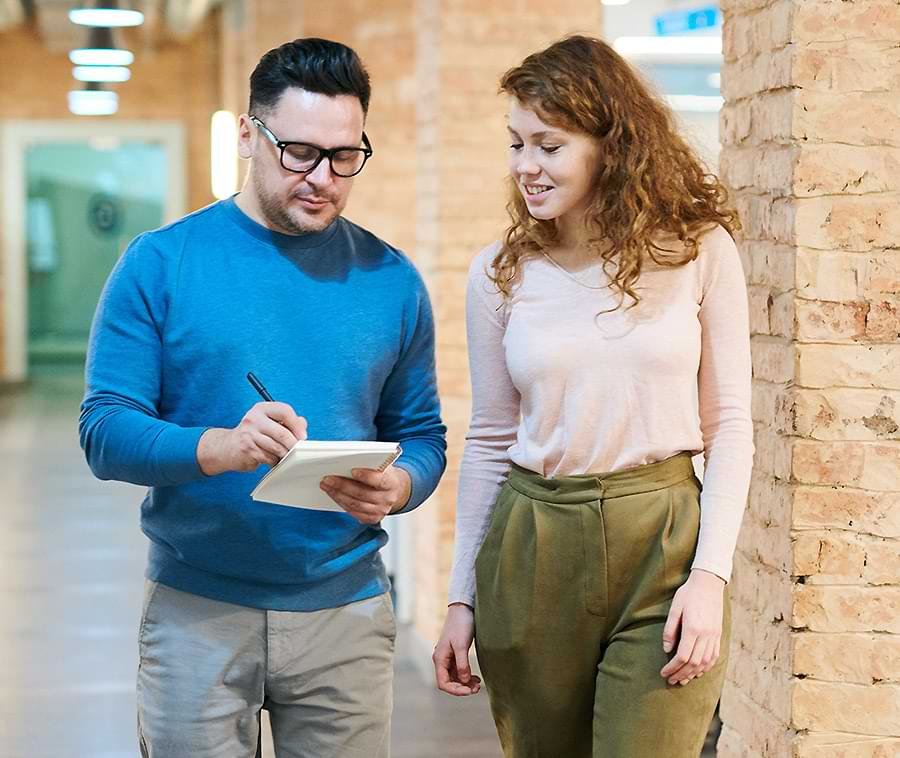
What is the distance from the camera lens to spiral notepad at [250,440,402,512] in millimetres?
1802

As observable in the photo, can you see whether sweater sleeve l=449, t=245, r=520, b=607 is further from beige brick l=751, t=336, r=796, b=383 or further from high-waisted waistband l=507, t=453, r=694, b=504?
beige brick l=751, t=336, r=796, b=383

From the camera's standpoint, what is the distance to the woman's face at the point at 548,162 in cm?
199

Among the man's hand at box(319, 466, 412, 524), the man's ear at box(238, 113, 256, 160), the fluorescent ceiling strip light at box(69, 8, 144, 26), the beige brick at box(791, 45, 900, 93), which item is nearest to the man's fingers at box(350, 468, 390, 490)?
the man's hand at box(319, 466, 412, 524)

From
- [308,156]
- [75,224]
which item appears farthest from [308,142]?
[75,224]

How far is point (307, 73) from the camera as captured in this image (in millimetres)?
2033

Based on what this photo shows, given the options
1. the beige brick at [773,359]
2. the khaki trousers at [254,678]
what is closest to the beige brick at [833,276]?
the beige brick at [773,359]

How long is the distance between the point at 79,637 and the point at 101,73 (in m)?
12.2

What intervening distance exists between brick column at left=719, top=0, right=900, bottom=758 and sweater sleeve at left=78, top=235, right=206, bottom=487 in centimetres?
117

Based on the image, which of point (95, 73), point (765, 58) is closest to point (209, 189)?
point (95, 73)

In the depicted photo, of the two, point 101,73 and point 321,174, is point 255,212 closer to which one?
point 321,174

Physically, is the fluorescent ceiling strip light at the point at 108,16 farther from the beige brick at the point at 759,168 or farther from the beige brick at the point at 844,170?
the beige brick at the point at 844,170

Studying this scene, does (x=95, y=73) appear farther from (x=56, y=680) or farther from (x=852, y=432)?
(x=852, y=432)

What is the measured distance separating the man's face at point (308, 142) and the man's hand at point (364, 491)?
1.27 feet

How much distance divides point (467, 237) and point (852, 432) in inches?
117
